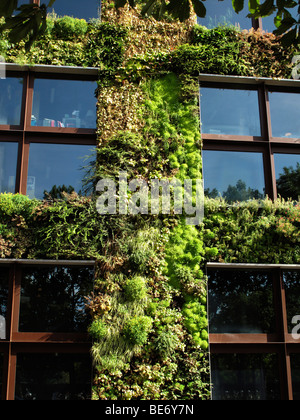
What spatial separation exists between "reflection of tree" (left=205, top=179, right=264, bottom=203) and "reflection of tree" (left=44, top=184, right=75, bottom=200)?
2.55m

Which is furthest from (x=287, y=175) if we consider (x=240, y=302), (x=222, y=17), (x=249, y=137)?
(x=222, y=17)

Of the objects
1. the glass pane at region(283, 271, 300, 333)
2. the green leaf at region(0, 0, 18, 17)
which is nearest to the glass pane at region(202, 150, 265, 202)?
the glass pane at region(283, 271, 300, 333)

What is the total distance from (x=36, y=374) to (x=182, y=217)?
360 centimetres

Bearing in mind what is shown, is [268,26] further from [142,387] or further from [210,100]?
[142,387]

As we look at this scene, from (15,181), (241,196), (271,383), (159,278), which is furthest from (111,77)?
(271,383)

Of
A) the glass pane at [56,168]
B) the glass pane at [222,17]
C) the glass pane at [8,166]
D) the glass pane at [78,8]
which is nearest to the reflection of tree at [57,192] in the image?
the glass pane at [56,168]

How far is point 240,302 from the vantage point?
815 centimetres

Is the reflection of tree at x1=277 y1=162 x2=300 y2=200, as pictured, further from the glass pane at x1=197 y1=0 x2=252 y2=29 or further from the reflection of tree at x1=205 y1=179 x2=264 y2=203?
the glass pane at x1=197 y1=0 x2=252 y2=29

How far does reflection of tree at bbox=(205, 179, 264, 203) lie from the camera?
8664mm

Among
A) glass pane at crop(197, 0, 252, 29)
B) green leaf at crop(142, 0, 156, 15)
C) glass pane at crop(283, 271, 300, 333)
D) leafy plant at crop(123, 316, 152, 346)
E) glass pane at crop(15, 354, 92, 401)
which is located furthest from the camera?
glass pane at crop(197, 0, 252, 29)

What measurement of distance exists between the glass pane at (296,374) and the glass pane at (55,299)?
3.61 metres

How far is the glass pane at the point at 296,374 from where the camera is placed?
25.5 feet

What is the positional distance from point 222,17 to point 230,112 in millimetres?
1996

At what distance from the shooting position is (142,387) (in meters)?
7.26
